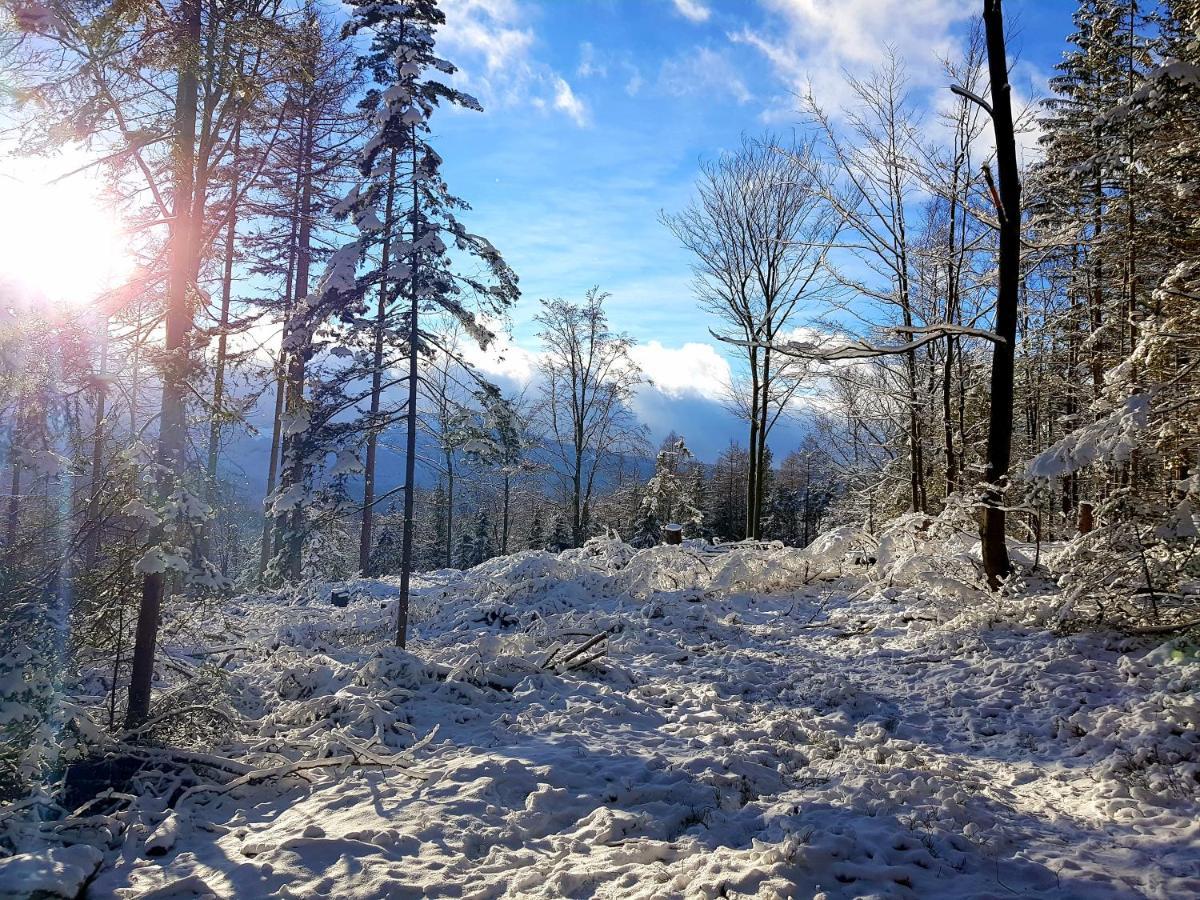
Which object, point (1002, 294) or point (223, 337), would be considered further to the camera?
point (223, 337)

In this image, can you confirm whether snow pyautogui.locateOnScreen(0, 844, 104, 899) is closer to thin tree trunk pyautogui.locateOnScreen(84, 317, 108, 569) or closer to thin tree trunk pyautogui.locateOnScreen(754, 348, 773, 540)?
thin tree trunk pyautogui.locateOnScreen(84, 317, 108, 569)

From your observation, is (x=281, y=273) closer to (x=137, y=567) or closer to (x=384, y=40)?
(x=384, y=40)

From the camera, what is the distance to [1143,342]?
7.12m

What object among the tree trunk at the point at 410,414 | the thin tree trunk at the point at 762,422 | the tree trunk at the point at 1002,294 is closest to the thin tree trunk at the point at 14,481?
the tree trunk at the point at 410,414

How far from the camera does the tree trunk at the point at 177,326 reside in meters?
6.32

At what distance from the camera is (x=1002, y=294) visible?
877 cm

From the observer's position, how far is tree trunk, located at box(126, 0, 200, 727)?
20.7ft

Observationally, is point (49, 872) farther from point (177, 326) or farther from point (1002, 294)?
point (1002, 294)

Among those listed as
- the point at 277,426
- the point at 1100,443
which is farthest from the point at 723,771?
the point at 277,426

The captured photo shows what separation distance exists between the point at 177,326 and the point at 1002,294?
10.3 m

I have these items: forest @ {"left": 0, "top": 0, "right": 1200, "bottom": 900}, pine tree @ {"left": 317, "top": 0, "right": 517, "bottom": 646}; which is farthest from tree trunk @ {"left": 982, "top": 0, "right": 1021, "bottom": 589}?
pine tree @ {"left": 317, "top": 0, "right": 517, "bottom": 646}

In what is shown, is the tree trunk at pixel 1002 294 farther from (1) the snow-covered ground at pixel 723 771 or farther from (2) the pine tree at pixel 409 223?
(2) the pine tree at pixel 409 223

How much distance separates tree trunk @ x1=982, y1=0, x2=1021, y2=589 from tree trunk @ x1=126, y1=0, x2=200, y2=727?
977 cm

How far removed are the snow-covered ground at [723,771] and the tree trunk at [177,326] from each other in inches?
50.0
